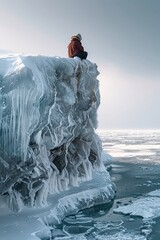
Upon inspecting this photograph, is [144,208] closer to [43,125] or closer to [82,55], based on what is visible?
[43,125]

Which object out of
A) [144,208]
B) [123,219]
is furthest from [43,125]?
[144,208]

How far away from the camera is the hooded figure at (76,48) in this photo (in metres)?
15.7

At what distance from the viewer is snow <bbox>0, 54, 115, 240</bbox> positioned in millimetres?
9664

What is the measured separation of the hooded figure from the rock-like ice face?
43 cm

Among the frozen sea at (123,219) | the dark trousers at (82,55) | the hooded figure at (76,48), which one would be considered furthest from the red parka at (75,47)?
the frozen sea at (123,219)

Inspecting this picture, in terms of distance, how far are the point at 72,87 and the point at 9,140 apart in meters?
5.32

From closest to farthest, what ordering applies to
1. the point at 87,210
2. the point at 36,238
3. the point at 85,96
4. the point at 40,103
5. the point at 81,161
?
the point at 36,238, the point at 40,103, the point at 87,210, the point at 85,96, the point at 81,161

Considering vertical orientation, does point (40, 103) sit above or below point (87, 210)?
above

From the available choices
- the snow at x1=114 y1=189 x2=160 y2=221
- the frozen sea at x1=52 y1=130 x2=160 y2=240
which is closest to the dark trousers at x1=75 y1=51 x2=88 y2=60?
the frozen sea at x1=52 y1=130 x2=160 y2=240

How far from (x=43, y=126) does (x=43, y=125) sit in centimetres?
5

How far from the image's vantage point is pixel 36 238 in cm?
929

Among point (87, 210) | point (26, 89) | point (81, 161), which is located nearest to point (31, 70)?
point (26, 89)

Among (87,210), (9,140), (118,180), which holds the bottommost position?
(118,180)

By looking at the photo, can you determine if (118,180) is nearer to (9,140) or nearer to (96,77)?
(96,77)
